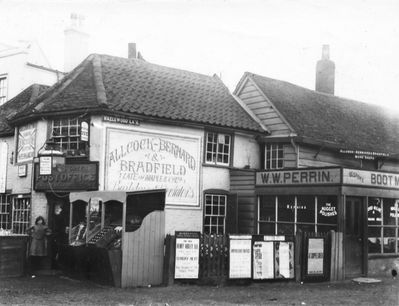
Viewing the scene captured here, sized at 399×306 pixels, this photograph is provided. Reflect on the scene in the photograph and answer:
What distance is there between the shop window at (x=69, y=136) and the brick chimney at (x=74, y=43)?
7408 millimetres

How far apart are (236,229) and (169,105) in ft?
16.0

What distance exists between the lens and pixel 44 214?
1708 centimetres

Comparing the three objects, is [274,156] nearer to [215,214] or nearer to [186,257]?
[215,214]

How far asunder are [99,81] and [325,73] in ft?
45.7

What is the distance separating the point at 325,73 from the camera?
2761cm

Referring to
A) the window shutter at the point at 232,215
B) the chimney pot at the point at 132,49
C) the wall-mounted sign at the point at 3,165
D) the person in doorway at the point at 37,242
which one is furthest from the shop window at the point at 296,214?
the chimney pot at the point at 132,49

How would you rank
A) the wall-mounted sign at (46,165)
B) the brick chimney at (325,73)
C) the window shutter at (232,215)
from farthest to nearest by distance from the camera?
the brick chimney at (325,73), the window shutter at (232,215), the wall-mounted sign at (46,165)

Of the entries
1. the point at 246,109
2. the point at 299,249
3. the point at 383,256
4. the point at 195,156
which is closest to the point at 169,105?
the point at 195,156

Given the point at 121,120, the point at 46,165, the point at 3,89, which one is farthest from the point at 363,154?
the point at 3,89

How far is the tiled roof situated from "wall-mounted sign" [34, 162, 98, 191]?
7596 mm

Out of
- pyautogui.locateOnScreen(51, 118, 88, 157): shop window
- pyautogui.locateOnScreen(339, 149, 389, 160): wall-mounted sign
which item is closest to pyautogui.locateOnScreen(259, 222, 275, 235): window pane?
pyautogui.locateOnScreen(339, 149, 389, 160): wall-mounted sign

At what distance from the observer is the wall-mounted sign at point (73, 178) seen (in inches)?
634

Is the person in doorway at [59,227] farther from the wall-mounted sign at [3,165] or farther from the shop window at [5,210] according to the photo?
the wall-mounted sign at [3,165]

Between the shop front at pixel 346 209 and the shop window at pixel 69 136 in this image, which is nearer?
the shop front at pixel 346 209
